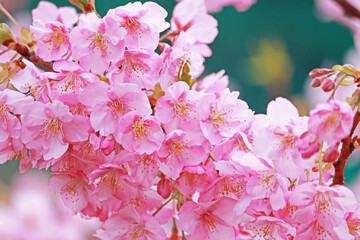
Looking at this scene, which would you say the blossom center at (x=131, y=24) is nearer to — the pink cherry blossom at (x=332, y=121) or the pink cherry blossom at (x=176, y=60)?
the pink cherry blossom at (x=176, y=60)

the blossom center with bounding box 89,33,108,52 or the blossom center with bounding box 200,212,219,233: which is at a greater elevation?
the blossom center with bounding box 89,33,108,52

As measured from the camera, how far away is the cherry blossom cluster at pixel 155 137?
2.01 ft

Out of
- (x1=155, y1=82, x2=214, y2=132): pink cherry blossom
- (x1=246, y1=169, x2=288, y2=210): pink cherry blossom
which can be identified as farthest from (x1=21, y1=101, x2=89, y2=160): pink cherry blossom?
(x1=246, y1=169, x2=288, y2=210): pink cherry blossom

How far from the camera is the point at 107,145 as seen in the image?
630 millimetres

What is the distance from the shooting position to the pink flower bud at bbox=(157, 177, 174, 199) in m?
0.69

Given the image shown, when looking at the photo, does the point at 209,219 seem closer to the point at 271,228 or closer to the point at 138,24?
the point at 271,228

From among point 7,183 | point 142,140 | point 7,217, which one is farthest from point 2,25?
point 7,183

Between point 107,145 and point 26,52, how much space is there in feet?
0.69

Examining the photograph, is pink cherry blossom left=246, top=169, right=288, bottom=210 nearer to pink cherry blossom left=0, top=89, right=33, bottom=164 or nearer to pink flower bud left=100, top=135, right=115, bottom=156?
pink flower bud left=100, top=135, right=115, bottom=156

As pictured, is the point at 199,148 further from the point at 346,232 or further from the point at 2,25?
the point at 2,25

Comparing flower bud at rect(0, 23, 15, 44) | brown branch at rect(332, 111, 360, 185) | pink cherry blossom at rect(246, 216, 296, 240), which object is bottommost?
pink cherry blossom at rect(246, 216, 296, 240)

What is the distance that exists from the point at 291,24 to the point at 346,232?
275 centimetres

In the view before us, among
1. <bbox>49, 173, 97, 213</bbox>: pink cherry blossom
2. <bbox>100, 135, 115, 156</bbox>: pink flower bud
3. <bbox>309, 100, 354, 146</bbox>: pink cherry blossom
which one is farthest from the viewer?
<bbox>49, 173, 97, 213</bbox>: pink cherry blossom

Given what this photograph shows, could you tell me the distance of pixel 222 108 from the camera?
26.5 inches
